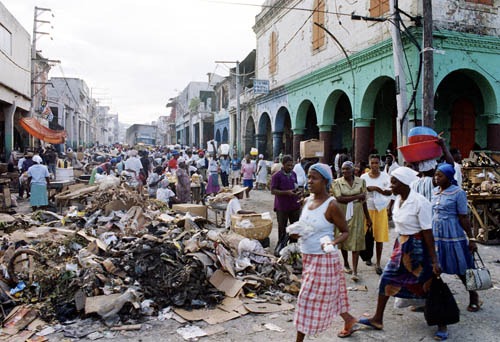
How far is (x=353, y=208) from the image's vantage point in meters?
5.77

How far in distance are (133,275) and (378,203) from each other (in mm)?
3811

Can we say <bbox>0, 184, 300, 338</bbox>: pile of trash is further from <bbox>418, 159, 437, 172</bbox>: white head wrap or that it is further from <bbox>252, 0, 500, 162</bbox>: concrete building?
<bbox>252, 0, 500, 162</bbox>: concrete building

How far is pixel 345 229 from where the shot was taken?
342 cm

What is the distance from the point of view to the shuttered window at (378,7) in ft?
37.8

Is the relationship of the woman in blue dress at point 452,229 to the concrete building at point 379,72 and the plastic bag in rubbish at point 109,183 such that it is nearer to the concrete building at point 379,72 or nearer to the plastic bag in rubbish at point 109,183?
the concrete building at point 379,72

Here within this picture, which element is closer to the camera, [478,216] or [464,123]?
[478,216]

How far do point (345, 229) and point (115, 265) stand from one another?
3375 millimetres

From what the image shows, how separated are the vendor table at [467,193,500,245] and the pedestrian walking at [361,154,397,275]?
2.66 metres

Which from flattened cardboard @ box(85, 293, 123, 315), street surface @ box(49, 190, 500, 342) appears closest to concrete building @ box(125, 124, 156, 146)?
flattened cardboard @ box(85, 293, 123, 315)

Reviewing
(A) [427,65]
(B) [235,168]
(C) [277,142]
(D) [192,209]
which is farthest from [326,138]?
(D) [192,209]

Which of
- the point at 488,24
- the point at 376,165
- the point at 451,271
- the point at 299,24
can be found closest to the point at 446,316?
the point at 451,271

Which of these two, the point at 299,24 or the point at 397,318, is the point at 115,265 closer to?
the point at 397,318

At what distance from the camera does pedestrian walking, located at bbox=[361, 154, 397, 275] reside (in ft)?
19.4

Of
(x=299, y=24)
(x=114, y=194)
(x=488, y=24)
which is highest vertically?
(x=299, y=24)
